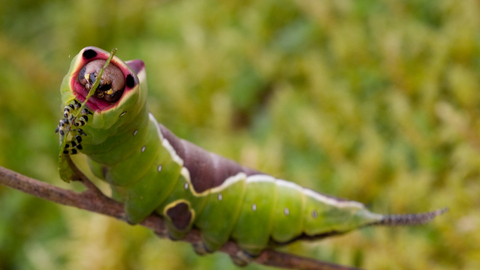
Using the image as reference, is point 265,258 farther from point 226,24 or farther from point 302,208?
point 226,24

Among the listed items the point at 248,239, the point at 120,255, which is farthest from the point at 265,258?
the point at 120,255

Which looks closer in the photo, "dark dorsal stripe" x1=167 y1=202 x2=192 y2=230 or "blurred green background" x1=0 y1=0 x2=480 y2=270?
"dark dorsal stripe" x1=167 y1=202 x2=192 y2=230

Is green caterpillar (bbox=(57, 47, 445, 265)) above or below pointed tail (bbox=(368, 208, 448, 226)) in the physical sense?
below

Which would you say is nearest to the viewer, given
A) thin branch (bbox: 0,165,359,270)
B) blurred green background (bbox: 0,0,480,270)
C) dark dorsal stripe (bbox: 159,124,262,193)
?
thin branch (bbox: 0,165,359,270)

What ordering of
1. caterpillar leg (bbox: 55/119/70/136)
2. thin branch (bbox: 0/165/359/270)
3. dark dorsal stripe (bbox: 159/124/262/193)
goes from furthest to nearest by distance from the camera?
dark dorsal stripe (bbox: 159/124/262/193) < thin branch (bbox: 0/165/359/270) < caterpillar leg (bbox: 55/119/70/136)

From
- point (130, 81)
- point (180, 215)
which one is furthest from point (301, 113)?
point (130, 81)

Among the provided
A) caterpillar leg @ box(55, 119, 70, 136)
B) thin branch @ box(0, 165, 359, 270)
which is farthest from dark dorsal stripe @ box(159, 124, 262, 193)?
caterpillar leg @ box(55, 119, 70, 136)

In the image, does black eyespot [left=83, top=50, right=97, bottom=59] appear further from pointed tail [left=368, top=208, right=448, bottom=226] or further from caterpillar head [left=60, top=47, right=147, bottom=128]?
pointed tail [left=368, top=208, right=448, bottom=226]

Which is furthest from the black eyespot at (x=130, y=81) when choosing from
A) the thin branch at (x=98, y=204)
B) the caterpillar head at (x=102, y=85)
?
the thin branch at (x=98, y=204)
